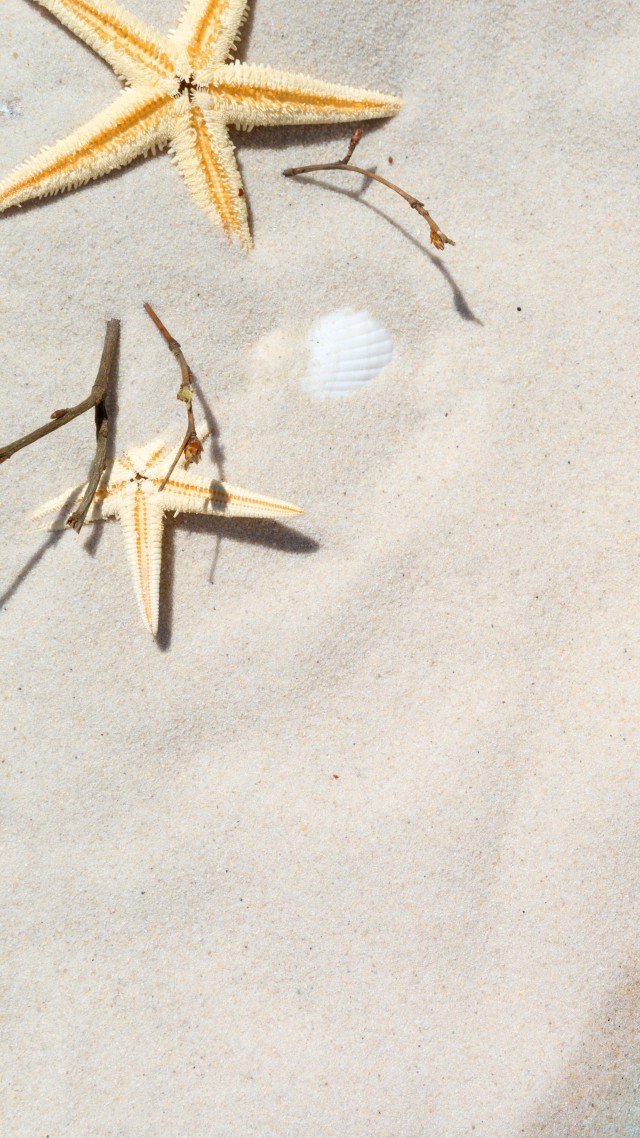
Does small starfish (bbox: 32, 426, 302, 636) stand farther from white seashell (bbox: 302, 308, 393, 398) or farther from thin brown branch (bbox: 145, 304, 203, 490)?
white seashell (bbox: 302, 308, 393, 398)

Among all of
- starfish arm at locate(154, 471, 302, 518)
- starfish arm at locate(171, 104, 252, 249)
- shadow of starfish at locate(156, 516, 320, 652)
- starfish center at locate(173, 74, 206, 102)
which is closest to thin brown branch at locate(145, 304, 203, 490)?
starfish arm at locate(154, 471, 302, 518)

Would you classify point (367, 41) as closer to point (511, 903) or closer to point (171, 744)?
point (171, 744)

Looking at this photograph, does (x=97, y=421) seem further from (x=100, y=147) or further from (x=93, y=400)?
(x=100, y=147)

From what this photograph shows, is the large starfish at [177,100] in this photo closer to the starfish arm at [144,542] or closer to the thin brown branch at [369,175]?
the thin brown branch at [369,175]

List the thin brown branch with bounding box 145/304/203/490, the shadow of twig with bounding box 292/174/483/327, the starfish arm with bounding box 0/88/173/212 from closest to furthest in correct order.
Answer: the thin brown branch with bounding box 145/304/203/490
the starfish arm with bounding box 0/88/173/212
the shadow of twig with bounding box 292/174/483/327

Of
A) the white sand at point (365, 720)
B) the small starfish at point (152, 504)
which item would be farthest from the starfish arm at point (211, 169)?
the small starfish at point (152, 504)

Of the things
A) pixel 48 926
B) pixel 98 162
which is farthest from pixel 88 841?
pixel 98 162

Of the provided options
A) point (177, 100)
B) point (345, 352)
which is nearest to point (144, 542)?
point (345, 352)
